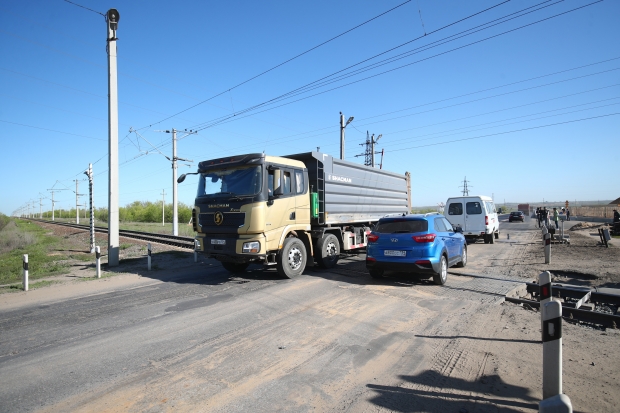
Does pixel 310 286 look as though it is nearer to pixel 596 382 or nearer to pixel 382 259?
pixel 382 259

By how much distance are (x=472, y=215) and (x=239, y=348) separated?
16.1 m

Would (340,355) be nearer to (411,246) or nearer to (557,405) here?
(557,405)

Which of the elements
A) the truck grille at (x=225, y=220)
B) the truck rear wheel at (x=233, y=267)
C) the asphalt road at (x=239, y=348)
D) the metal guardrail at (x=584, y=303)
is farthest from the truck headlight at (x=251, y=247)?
the metal guardrail at (x=584, y=303)

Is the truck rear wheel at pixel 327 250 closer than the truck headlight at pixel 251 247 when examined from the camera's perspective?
No

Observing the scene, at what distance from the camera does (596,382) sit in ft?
11.9

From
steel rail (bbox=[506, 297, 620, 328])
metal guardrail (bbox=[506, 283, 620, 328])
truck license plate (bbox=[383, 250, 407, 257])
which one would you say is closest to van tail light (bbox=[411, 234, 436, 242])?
truck license plate (bbox=[383, 250, 407, 257])

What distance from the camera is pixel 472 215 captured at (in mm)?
17828

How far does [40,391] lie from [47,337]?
1.91 metres

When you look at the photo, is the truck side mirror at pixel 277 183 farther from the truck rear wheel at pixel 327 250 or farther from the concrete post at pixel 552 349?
the concrete post at pixel 552 349

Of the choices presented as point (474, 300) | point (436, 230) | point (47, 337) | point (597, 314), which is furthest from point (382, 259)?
point (47, 337)

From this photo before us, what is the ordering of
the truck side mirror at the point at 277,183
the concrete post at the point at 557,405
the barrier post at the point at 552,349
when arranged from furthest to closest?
the truck side mirror at the point at 277,183 → the barrier post at the point at 552,349 → the concrete post at the point at 557,405

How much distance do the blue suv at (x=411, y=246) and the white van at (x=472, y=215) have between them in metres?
9.82

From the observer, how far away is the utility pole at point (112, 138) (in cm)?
1185

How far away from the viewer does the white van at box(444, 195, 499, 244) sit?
57.7 ft
